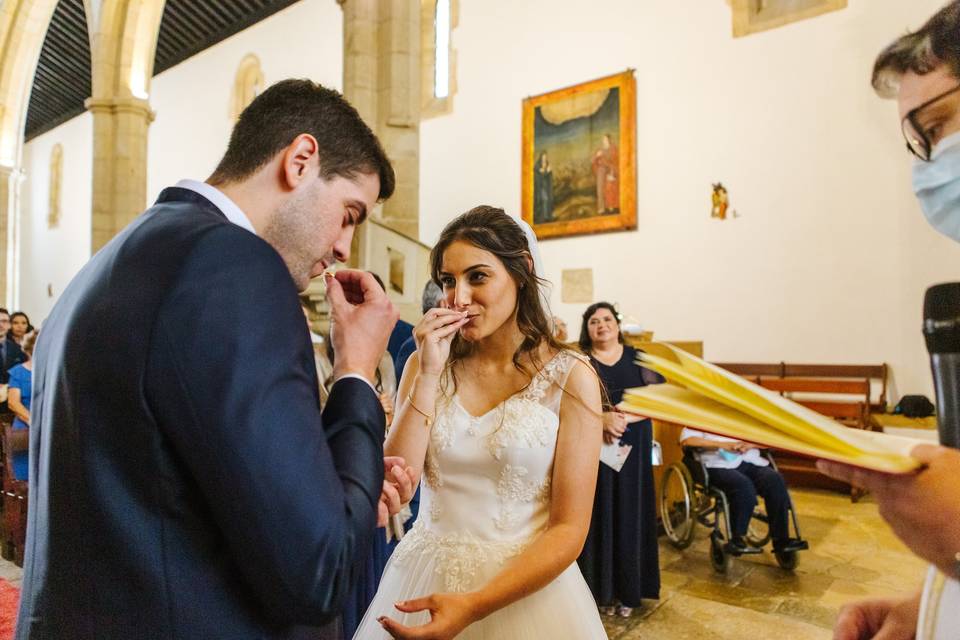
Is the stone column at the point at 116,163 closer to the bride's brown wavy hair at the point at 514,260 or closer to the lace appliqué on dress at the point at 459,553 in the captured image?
the bride's brown wavy hair at the point at 514,260

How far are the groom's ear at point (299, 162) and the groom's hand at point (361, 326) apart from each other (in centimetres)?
18

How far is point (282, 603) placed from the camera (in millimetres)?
744

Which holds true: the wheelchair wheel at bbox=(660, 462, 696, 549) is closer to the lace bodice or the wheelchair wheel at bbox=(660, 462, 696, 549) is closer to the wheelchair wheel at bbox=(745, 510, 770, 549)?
the wheelchair wheel at bbox=(745, 510, 770, 549)

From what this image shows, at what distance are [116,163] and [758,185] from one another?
8.48 metres

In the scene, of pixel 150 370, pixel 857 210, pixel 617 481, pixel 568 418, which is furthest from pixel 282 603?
pixel 857 210

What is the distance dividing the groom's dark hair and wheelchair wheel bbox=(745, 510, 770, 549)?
4.29 meters

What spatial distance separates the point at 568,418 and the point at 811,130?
770cm

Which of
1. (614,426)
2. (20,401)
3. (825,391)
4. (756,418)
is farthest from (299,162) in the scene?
(825,391)

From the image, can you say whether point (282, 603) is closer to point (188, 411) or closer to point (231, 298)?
point (188, 411)

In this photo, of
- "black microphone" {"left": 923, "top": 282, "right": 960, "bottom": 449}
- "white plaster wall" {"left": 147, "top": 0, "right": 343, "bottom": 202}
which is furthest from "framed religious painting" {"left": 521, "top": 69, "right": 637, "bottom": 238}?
"black microphone" {"left": 923, "top": 282, "right": 960, "bottom": 449}

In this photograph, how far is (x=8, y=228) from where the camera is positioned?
33.3ft

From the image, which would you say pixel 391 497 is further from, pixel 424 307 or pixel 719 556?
pixel 719 556

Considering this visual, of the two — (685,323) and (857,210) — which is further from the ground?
(857,210)

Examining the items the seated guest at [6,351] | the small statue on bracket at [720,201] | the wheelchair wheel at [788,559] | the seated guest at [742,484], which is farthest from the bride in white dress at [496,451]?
the small statue on bracket at [720,201]
